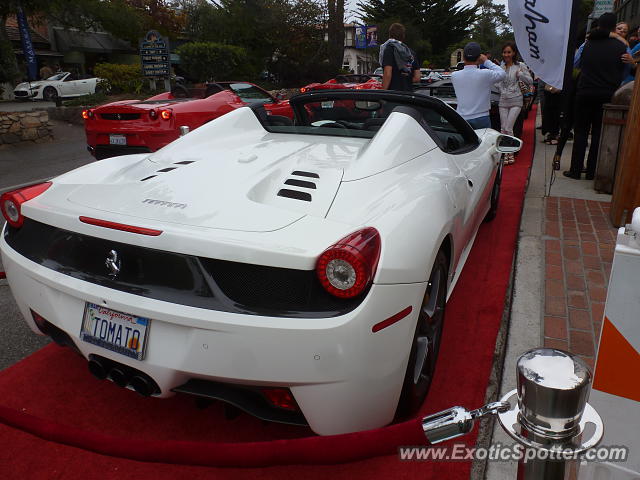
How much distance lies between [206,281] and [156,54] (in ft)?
48.4

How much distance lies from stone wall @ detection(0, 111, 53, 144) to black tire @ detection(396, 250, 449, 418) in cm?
1106

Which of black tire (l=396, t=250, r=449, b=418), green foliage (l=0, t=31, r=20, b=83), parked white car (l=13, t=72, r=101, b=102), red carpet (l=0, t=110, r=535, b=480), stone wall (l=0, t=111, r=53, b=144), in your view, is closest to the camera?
red carpet (l=0, t=110, r=535, b=480)

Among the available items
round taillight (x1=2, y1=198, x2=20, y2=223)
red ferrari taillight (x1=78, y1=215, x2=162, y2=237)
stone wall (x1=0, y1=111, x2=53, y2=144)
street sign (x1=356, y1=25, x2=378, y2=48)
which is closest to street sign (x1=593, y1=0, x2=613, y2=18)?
red ferrari taillight (x1=78, y1=215, x2=162, y2=237)

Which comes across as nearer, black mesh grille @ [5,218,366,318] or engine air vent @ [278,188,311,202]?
black mesh grille @ [5,218,366,318]

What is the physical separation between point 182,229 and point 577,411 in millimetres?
1416

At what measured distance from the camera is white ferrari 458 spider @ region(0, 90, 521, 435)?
1.77m

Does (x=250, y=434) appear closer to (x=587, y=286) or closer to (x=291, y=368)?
(x=291, y=368)

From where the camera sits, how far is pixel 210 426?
7.70 feet

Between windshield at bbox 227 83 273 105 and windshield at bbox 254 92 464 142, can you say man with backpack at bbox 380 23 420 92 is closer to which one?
windshield at bbox 227 83 273 105

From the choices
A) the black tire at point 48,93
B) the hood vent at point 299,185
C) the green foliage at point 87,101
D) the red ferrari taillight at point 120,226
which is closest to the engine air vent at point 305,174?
the hood vent at point 299,185

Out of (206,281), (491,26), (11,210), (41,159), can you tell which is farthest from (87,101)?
(491,26)

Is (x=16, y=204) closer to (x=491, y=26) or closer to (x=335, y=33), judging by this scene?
(x=335, y=33)

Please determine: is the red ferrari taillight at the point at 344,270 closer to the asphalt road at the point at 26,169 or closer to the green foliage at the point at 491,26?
the asphalt road at the point at 26,169

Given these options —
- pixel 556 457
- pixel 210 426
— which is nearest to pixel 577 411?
pixel 556 457
